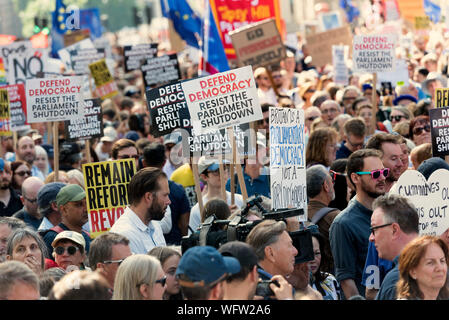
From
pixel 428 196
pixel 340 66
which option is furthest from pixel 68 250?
pixel 340 66

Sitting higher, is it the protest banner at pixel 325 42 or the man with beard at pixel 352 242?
the protest banner at pixel 325 42

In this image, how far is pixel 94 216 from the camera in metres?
8.28

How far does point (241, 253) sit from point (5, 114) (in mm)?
8892

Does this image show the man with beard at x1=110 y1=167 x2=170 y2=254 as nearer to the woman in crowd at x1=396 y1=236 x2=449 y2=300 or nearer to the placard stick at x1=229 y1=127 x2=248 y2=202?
the placard stick at x1=229 y1=127 x2=248 y2=202

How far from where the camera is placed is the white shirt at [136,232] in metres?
7.22

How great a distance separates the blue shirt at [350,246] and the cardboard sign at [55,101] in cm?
537

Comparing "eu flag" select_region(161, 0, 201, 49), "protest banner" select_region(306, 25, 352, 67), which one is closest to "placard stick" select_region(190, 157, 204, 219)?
"eu flag" select_region(161, 0, 201, 49)

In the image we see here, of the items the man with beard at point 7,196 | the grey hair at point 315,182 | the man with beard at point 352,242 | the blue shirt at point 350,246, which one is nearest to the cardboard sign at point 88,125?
the man with beard at point 7,196

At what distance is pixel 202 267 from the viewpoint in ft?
14.8

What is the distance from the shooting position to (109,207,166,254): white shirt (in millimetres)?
7223

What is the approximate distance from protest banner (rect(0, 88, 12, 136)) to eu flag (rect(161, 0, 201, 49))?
20.7 feet

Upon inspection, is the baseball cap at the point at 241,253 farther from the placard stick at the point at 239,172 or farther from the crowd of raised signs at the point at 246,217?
the placard stick at the point at 239,172

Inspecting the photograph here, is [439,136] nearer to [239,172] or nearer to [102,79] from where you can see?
[239,172]
